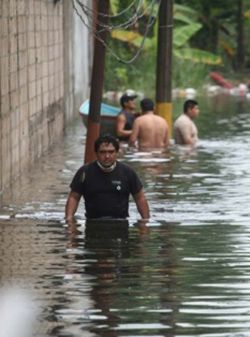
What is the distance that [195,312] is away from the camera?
11180mm

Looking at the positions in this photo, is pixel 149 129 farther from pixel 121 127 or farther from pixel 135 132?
pixel 121 127

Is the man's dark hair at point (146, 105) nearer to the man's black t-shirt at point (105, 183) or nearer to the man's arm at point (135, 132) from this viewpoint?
the man's arm at point (135, 132)

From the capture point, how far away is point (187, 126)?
27.6m

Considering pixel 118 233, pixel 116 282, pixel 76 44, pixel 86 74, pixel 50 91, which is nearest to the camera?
pixel 116 282

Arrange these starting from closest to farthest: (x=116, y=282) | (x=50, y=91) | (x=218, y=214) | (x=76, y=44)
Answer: (x=116, y=282), (x=218, y=214), (x=50, y=91), (x=76, y=44)

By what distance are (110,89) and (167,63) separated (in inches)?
699

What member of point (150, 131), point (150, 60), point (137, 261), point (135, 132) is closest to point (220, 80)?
point (150, 60)

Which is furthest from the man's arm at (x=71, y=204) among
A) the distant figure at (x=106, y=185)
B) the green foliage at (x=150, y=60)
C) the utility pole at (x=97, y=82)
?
the green foliage at (x=150, y=60)

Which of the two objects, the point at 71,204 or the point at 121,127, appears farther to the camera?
the point at 121,127

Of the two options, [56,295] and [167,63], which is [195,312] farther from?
[167,63]

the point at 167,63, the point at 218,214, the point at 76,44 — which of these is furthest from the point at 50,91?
the point at 218,214

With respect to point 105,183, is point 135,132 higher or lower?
lower

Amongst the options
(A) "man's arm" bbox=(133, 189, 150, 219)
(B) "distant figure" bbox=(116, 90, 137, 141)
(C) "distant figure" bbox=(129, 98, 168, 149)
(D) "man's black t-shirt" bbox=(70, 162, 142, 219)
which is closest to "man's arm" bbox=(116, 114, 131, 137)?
(B) "distant figure" bbox=(116, 90, 137, 141)

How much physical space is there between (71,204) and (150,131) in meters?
11.1
